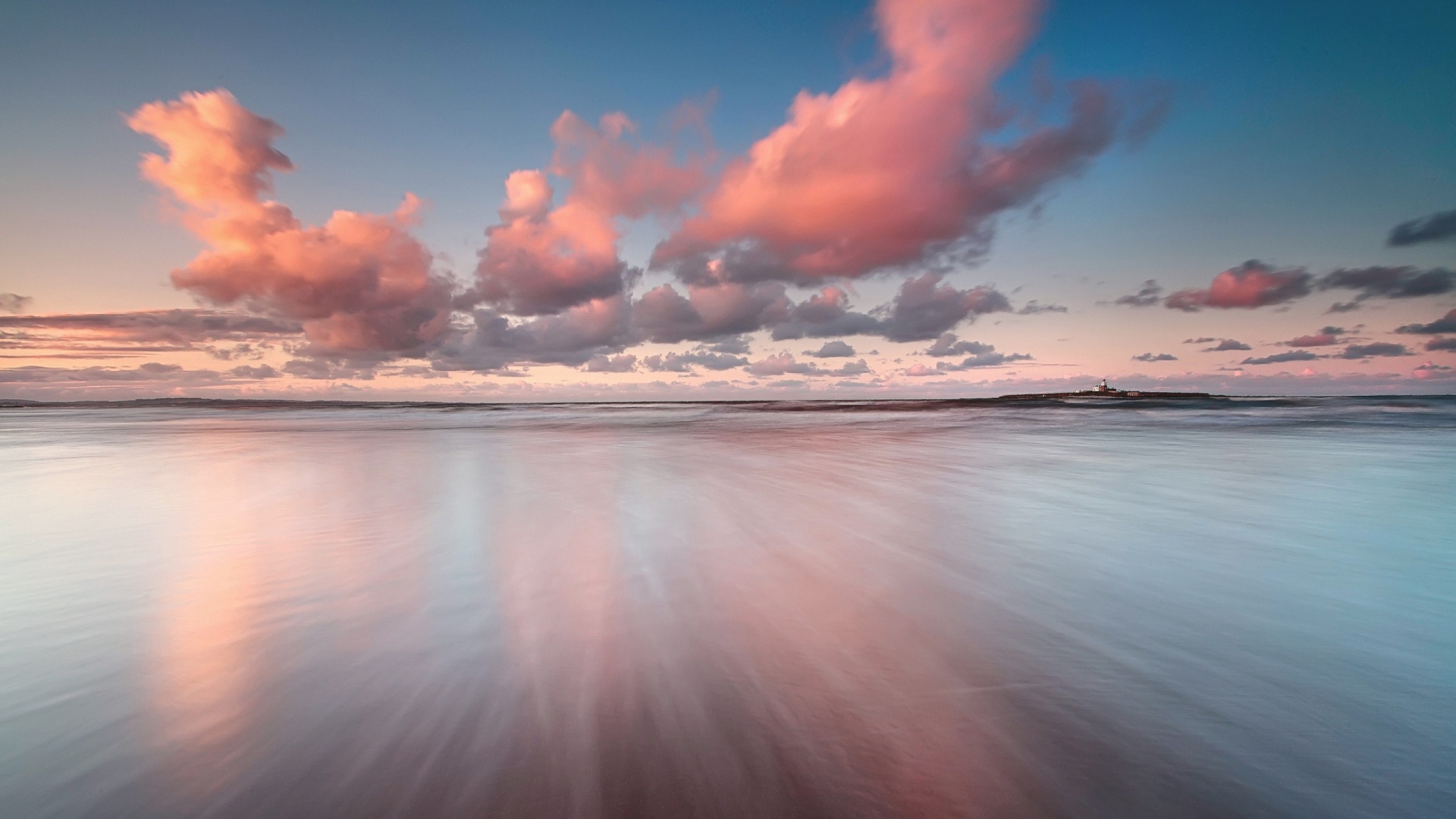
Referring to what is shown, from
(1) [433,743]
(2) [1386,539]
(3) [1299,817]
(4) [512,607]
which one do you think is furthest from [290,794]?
(2) [1386,539]

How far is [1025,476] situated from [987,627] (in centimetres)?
702

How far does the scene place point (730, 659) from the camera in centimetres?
281

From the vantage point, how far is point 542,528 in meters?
5.72

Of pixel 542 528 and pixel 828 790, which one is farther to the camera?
pixel 542 528

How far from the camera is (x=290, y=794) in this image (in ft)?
5.92

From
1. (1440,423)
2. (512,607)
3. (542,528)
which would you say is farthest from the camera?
(1440,423)

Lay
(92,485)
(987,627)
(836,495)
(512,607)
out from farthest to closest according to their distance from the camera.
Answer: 1. (92,485)
2. (836,495)
3. (512,607)
4. (987,627)

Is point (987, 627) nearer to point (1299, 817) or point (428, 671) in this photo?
point (1299, 817)

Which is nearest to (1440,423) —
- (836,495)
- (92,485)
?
(836,495)

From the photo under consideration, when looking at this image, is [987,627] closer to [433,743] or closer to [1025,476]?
[433,743]

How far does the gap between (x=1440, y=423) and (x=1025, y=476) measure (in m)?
26.5

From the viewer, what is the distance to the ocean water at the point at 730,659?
72.5 inches

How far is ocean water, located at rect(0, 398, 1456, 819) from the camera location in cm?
184

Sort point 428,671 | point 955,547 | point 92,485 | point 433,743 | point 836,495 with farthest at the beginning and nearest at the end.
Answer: point 92,485
point 836,495
point 955,547
point 428,671
point 433,743
